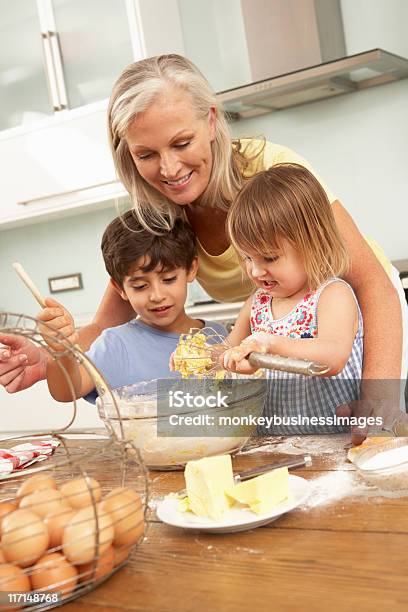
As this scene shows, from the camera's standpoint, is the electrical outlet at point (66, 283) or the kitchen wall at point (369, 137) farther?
the electrical outlet at point (66, 283)

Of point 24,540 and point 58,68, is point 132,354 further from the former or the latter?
point 58,68

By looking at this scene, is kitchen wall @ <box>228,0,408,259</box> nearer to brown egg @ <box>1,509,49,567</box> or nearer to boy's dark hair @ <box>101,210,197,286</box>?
boy's dark hair @ <box>101,210,197,286</box>

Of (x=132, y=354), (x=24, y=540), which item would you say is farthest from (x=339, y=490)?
(x=132, y=354)

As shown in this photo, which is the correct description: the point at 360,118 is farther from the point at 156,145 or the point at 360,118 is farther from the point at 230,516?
the point at 230,516

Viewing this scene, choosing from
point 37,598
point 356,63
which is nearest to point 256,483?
point 37,598

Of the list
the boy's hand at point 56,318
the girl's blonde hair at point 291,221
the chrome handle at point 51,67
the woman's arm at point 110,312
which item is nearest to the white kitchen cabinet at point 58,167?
the chrome handle at point 51,67

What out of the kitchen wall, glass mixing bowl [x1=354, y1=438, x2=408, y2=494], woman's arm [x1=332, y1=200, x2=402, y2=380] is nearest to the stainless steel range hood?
the kitchen wall

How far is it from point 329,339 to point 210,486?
→ 1.91ft

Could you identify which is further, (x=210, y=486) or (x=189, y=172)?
(x=189, y=172)

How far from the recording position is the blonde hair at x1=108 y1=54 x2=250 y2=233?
5.08ft

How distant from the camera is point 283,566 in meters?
0.71

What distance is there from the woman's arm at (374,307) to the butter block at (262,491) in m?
0.62

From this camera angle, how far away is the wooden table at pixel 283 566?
0.64 m

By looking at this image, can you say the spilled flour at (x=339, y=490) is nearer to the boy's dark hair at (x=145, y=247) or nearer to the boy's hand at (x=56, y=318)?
the boy's hand at (x=56, y=318)
